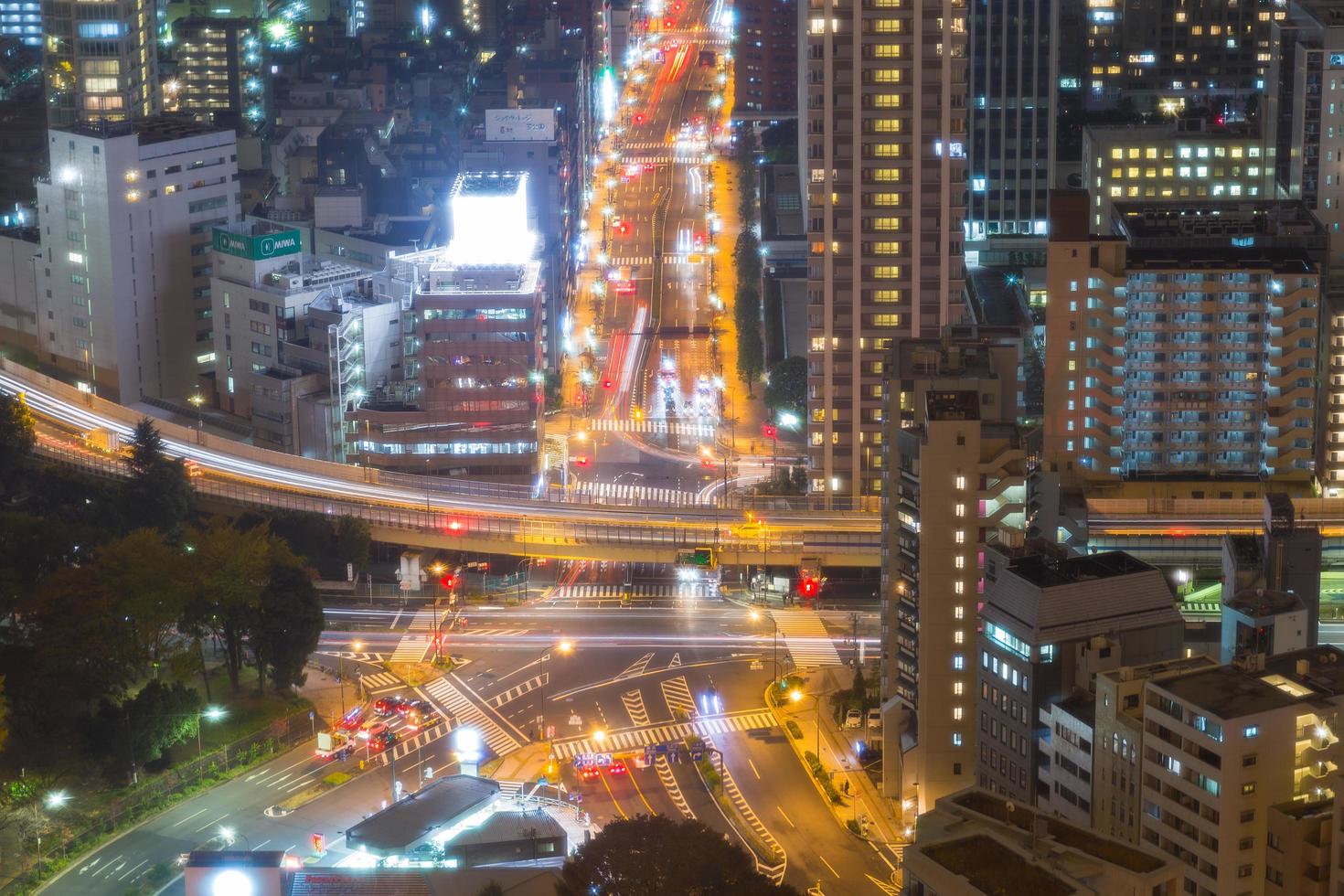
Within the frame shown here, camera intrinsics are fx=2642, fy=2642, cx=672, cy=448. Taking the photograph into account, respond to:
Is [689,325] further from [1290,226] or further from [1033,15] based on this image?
[1290,226]

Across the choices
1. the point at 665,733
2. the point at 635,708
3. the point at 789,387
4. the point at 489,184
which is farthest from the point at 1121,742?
the point at 489,184

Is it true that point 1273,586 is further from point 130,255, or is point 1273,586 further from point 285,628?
point 130,255

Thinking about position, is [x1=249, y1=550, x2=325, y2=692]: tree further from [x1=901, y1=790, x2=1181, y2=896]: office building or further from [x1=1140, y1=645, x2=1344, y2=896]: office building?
[x1=901, y1=790, x2=1181, y2=896]: office building

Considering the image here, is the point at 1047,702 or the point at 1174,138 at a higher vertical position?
the point at 1174,138

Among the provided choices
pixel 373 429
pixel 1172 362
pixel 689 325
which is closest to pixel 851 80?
pixel 1172 362

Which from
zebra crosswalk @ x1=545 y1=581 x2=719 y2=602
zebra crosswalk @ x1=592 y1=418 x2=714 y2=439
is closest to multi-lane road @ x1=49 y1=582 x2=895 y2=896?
zebra crosswalk @ x1=545 y1=581 x2=719 y2=602
